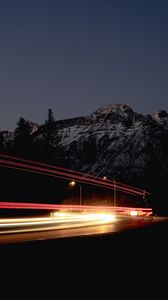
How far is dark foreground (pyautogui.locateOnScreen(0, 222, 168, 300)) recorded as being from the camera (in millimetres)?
11102

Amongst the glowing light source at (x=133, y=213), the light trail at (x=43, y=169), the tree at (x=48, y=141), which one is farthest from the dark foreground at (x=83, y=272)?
the tree at (x=48, y=141)

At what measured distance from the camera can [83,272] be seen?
13.6 meters

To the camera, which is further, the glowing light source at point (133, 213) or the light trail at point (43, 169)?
the glowing light source at point (133, 213)

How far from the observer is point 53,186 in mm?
125125

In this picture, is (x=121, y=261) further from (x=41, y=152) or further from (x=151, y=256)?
(x=41, y=152)

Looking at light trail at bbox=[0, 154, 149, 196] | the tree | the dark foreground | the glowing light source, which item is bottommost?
the dark foreground

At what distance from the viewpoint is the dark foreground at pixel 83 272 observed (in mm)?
11102

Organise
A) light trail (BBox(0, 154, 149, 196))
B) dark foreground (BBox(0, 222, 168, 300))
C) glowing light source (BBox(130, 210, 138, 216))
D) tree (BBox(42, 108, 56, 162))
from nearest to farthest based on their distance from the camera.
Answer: dark foreground (BBox(0, 222, 168, 300)), light trail (BBox(0, 154, 149, 196)), glowing light source (BBox(130, 210, 138, 216)), tree (BBox(42, 108, 56, 162))

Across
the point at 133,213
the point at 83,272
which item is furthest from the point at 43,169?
the point at 83,272

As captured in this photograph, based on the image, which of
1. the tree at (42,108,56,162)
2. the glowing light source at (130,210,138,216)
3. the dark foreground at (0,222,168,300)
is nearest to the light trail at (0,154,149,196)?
the glowing light source at (130,210,138,216)

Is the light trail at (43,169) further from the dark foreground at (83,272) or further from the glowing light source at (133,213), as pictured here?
the dark foreground at (83,272)

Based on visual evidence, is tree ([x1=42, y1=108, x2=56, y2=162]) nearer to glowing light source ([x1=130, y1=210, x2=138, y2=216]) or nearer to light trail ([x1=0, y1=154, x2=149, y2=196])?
light trail ([x1=0, y1=154, x2=149, y2=196])

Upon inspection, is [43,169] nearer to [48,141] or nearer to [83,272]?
[83,272]

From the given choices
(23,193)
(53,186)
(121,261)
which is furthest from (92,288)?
(53,186)
